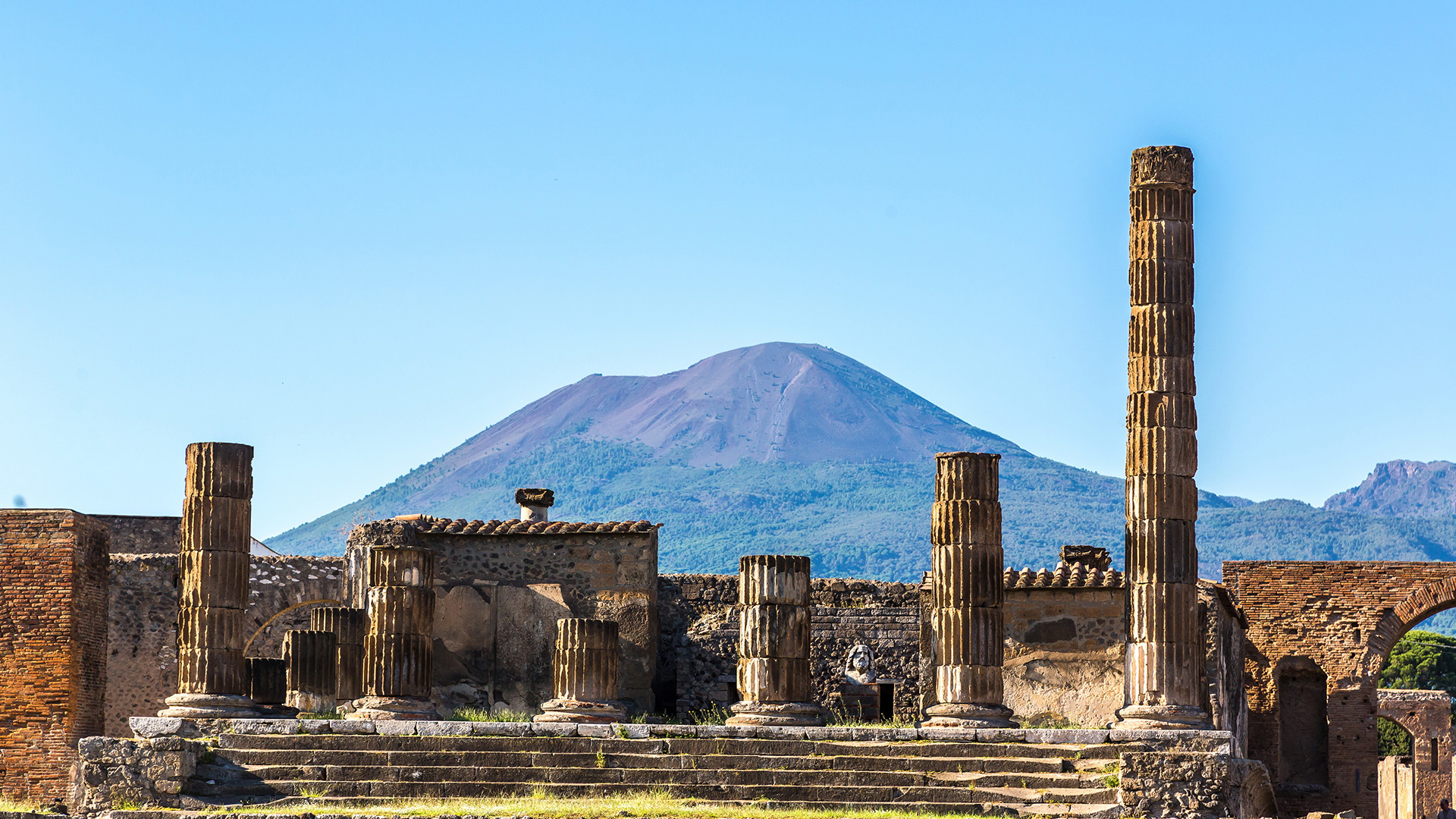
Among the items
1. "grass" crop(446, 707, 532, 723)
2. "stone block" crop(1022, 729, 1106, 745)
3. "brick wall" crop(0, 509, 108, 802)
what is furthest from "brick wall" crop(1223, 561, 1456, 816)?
"brick wall" crop(0, 509, 108, 802)

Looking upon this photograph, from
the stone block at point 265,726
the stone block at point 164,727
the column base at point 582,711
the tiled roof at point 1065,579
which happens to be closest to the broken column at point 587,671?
the column base at point 582,711

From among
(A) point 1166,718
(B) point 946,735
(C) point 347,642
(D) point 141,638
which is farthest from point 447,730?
(D) point 141,638

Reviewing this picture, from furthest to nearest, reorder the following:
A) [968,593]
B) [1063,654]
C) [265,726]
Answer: [1063,654] → [968,593] → [265,726]

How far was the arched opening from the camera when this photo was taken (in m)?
36.6

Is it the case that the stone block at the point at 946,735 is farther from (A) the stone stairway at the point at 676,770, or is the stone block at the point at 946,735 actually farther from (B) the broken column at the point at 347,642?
(B) the broken column at the point at 347,642

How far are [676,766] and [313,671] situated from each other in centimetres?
643

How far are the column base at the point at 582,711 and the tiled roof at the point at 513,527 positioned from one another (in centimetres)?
667

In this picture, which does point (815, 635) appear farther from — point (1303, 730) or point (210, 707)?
point (210, 707)

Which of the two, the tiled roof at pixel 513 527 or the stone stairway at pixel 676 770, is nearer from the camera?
the stone stairway at pixel 676 770

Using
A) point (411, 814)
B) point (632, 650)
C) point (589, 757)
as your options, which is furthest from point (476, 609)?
point (411, 814)

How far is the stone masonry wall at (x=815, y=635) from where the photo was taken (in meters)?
31.1

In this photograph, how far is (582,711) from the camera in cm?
2312

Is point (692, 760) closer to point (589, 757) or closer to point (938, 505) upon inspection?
point (589, 757)

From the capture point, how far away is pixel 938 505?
2305 cm
